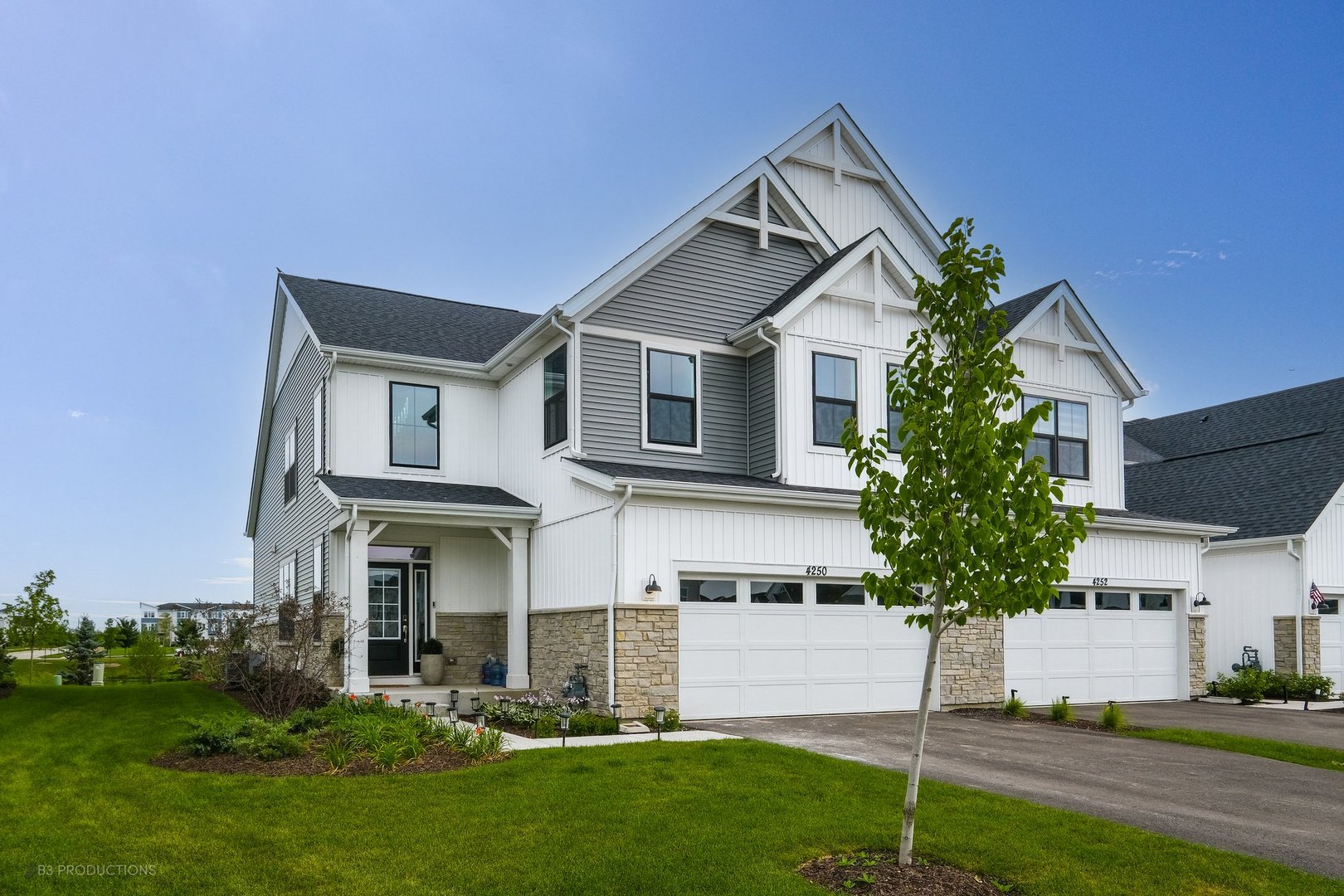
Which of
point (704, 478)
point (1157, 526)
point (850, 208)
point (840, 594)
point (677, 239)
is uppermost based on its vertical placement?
point (850, 208)

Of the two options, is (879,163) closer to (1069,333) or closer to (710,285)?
(1069,333)

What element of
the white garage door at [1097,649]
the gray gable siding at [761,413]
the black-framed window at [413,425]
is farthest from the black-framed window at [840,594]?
the black-framed window at [413,425]

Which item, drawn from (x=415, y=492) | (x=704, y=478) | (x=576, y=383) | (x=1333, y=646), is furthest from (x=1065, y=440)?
(x=415, y=492)

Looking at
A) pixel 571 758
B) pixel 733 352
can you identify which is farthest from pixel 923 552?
pixel 733 352

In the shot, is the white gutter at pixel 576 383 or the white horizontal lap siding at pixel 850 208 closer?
the white gutter at pixel 576 383

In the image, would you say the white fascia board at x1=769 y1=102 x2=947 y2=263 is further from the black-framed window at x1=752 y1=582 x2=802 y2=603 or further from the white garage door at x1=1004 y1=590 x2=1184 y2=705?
the black-framed window at x1=752 y1=582 x2=802 y2=603

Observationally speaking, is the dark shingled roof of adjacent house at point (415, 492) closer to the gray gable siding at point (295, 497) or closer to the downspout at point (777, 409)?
the gray gable siding at point (295, 497)

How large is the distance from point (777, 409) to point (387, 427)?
716cm

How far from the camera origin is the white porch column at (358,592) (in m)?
15.7

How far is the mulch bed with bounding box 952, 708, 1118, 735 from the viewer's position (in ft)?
48.7

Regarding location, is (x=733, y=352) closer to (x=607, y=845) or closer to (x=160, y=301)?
(x=607, y=845)

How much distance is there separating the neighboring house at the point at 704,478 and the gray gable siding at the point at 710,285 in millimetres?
46

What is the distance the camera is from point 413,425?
60.7ft

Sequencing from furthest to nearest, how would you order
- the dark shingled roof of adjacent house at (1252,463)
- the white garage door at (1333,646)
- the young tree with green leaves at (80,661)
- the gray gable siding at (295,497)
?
1. the young tree with green leaves at (80,661)
2. the dark shingled roof of adjacent house at (1252,463)
3. the white garage door at (1333,646)
4. the gray gable siding at (295,497)
